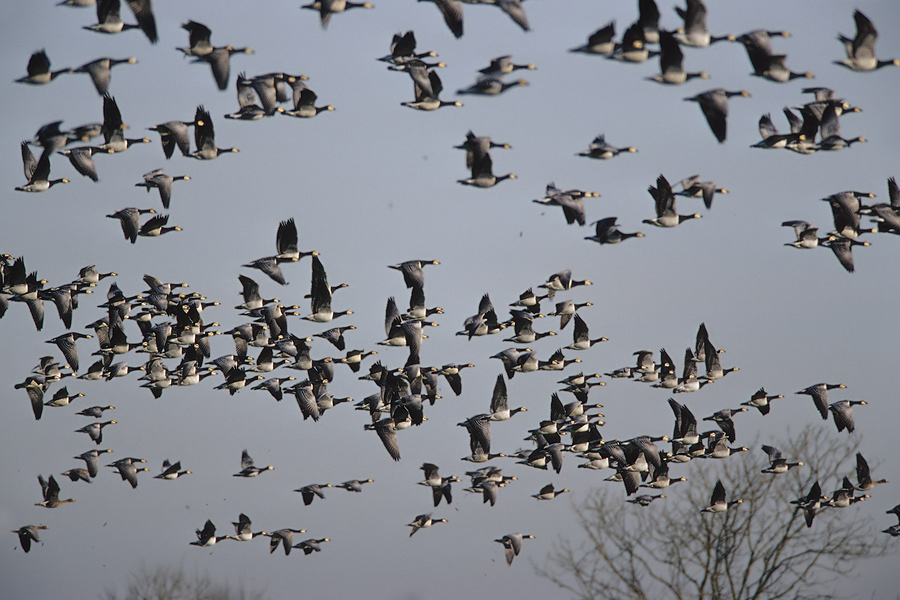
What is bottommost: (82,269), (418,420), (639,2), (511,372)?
(418,420)

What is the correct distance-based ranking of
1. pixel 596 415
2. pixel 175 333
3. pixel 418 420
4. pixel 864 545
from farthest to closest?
pixel 864 545 → pixel 596 415 → pixel 175 333 → pixel 418 420

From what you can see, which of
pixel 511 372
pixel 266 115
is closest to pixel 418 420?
pixel 511 372

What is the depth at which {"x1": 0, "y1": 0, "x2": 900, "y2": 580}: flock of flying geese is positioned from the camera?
67.4ft

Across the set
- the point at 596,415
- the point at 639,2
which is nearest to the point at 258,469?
the point at 596,415

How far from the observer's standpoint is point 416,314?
25656mm

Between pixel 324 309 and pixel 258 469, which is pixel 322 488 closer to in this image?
pixel 258 469

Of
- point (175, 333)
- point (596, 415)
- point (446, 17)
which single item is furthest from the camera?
point (596, 415)

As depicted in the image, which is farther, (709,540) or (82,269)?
(709,540)

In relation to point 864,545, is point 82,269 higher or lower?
higher

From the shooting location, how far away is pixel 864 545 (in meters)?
32.0

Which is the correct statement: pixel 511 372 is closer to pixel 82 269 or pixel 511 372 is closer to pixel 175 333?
pixel 175 333

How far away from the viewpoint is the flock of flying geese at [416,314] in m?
20.5

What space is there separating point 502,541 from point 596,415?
4137 millimetres

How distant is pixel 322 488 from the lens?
91.3 ft
